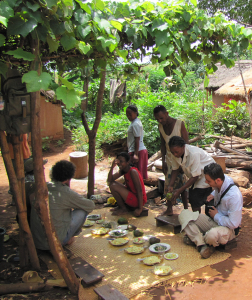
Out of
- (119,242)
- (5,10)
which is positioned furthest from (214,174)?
(5,10)

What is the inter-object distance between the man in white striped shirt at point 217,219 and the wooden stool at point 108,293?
1.17 metres

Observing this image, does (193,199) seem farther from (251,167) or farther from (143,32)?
(251,167)

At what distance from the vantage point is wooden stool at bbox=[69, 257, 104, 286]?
9.16 ft

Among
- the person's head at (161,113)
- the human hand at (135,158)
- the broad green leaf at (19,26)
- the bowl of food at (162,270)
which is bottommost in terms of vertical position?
the bowl of food at (162,270)

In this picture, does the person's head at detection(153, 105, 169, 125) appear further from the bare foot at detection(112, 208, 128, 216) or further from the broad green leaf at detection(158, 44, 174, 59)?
the bare foot at detection(112, 208, 128, 216)

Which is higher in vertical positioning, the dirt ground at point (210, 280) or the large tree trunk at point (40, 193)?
the large tree trunk at point (40, 193)

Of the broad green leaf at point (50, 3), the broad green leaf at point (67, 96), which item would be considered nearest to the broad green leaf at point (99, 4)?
the broad green leaf at point (50, 3)

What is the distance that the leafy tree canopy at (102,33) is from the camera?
7.24ft

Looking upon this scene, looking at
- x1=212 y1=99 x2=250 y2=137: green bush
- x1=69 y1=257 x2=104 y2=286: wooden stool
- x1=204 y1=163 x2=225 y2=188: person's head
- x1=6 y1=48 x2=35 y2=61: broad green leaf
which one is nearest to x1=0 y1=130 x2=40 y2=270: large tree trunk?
x1=69 y1=257 x2=104 y2=286: wooden stool

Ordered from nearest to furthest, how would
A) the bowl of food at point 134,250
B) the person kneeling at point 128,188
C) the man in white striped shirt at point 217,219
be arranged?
the man in white striped shirt at point 217,219, the bowl of food at point 134,250, the person kneeling at point 128,188

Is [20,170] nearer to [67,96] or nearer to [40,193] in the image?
[40,193]

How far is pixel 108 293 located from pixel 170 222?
65.5 inches

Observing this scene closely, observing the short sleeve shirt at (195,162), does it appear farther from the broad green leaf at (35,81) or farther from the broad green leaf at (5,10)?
the broad green leaf at (5,10)

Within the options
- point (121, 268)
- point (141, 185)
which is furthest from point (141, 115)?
point (121, 268)
